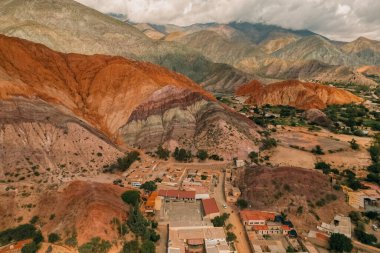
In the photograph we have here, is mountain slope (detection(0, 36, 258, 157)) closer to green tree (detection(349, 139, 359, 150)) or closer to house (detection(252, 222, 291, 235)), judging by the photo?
green tree (detection(349, 139, 359, 150))

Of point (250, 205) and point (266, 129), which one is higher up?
point (266, 129)

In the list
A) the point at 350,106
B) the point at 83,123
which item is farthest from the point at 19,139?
the point at 350,106

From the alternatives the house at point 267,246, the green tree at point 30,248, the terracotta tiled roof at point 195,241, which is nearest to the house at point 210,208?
the terracotta tiled roof at point 195,241

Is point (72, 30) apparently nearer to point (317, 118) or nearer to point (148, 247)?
point (317, 118)

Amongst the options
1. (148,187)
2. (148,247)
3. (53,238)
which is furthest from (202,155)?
(53,238)

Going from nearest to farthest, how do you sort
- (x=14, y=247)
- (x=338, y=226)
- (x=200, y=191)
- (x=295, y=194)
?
(x=14, y=247) < (x=338, y=226) < (x=295, y=194) < (x=200, y=191)

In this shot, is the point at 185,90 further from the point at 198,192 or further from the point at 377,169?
the point at 377,169

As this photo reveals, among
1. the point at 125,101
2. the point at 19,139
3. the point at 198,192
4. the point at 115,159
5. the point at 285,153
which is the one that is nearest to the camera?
the point at 198,192

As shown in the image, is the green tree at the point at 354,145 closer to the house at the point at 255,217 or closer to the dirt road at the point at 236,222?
the dirt road at the point at 236,222
